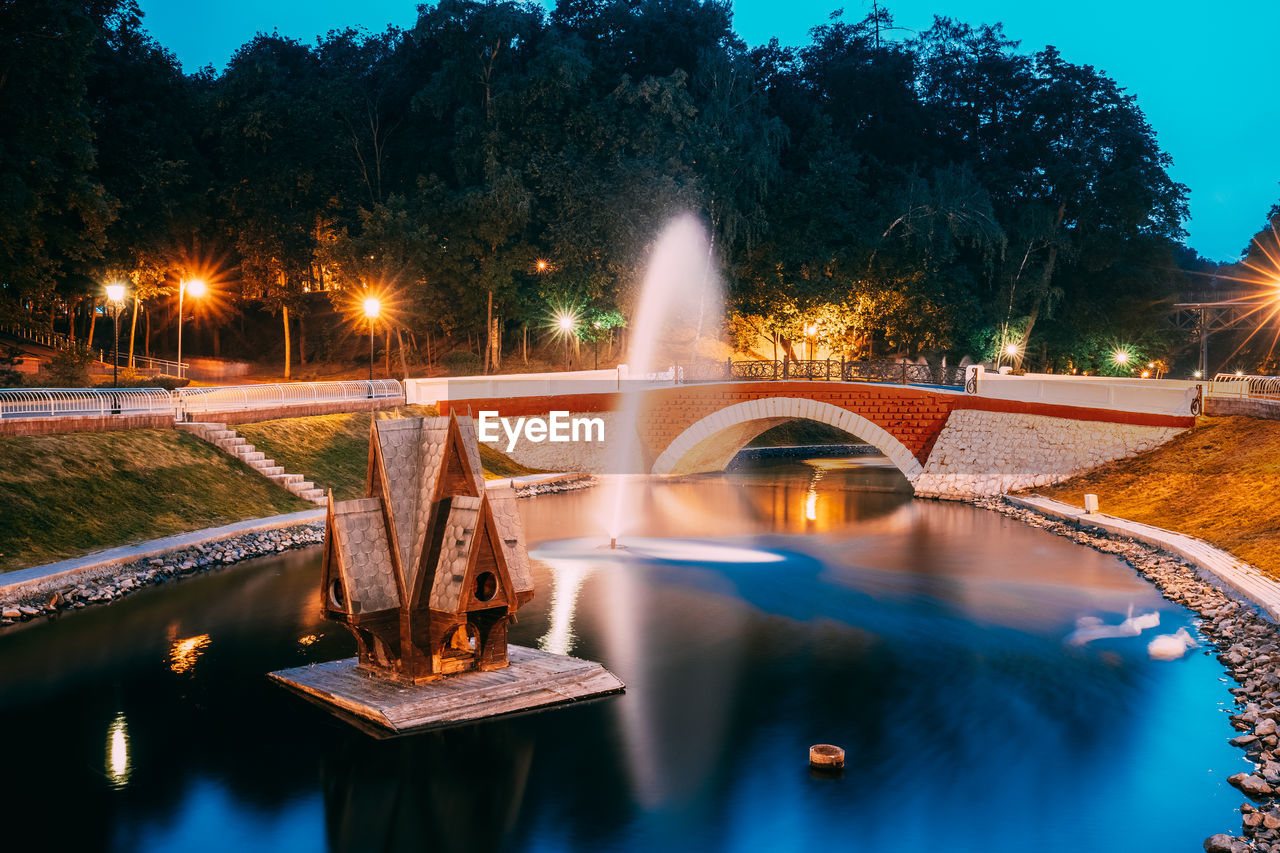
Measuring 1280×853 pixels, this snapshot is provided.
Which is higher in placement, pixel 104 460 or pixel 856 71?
pixel 856 71

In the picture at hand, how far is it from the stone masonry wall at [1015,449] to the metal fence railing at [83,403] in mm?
25153

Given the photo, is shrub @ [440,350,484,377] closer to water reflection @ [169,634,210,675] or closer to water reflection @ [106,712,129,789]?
water reflection @ [169,634,210,675]

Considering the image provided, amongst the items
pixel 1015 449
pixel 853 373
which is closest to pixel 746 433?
pixel 853 373

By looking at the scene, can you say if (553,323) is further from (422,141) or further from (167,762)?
(167,762)

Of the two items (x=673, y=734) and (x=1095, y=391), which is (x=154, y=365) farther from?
(x=673, y=734)

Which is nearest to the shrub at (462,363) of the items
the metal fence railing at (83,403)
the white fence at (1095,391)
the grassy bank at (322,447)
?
the grassy bank at (322,447)

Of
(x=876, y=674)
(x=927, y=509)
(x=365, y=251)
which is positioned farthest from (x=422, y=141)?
(x=876, y=674)

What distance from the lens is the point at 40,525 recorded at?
2147 centimetres

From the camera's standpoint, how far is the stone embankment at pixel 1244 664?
34.7 feet

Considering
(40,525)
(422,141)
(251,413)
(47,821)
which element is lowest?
(47,821)

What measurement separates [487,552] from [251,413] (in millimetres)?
21117

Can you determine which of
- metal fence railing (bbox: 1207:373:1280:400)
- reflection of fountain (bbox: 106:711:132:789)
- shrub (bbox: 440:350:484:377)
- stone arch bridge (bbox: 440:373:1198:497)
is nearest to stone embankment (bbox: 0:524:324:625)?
reflection of fountain (bbox: 106:711:132:789)

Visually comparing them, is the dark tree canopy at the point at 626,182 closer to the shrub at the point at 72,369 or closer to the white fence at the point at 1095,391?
the shrub at the point at 72,369

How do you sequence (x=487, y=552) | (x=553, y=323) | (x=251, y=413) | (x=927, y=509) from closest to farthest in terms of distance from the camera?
1. (x=487, y=552)
2. (x=251, y=413)
3. (x=927, y=509)
4. (x=553, y=323)
